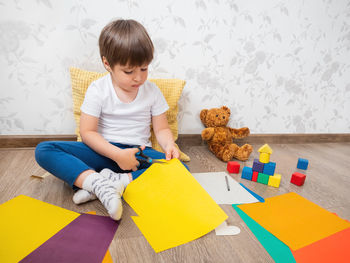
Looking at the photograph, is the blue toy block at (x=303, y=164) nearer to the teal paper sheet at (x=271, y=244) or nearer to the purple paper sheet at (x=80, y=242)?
the teal paper sheet at (x=271, y=244)

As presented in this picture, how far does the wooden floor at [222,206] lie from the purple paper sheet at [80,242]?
30 millimetres

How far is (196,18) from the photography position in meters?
1.21

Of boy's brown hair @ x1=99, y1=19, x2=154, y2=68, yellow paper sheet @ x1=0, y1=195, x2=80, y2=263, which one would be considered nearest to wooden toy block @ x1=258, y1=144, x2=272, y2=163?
boy's brown hair @ x1=99, y1=19, x2=154, y2=68

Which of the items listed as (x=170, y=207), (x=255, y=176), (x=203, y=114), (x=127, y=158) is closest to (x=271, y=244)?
(x=170, y=207)

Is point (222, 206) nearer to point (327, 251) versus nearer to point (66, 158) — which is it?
point (327, 251)

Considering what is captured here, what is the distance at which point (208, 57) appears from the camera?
1289 mm

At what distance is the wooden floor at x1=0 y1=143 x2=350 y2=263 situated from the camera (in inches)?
23.2

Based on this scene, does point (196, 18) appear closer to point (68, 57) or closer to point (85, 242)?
point (68, 57)

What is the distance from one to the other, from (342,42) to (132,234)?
166 centimetres

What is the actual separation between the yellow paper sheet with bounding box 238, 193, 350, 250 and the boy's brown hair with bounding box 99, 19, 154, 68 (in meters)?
0.58

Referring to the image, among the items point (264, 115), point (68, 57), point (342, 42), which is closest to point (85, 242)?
point (68, 57)

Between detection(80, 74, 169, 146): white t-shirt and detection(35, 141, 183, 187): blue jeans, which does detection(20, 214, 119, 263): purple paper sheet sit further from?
detection(80, 74, 169, 146): white t-shirt

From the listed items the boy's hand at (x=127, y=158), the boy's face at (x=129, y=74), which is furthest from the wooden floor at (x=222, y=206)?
the boy's face at (x=129, y=74)

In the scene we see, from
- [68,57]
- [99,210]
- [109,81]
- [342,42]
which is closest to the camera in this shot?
[99,210]
